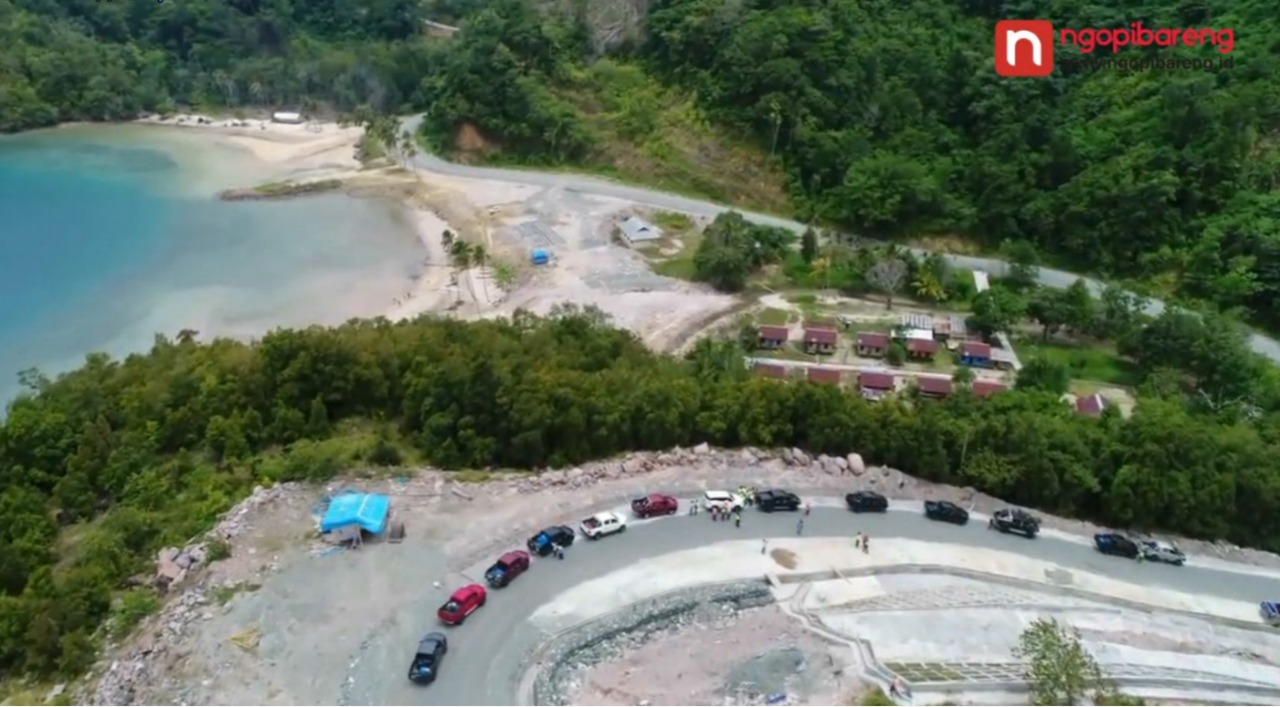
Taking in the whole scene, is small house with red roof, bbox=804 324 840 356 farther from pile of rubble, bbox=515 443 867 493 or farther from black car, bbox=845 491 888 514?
black car, bbox=845 491 888 514

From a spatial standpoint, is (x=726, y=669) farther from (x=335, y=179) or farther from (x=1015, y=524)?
(x=335, y=179)

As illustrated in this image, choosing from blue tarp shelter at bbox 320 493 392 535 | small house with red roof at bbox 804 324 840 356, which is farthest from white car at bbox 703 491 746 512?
small house with red roof at bbox 804 324 840 356

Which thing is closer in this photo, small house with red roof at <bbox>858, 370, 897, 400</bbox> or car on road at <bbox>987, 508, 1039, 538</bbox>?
→ car on road at <bbox>987, 508, 1039, 538</bbox>

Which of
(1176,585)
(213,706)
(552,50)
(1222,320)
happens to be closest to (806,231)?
(1222,320)

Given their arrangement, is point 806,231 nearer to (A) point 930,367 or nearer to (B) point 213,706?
(A) point 930,367

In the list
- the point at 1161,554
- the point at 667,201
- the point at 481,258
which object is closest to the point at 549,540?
the point at 1161,554

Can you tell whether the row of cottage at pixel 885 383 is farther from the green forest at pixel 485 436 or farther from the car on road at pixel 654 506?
the car on road at pixel 654 506
